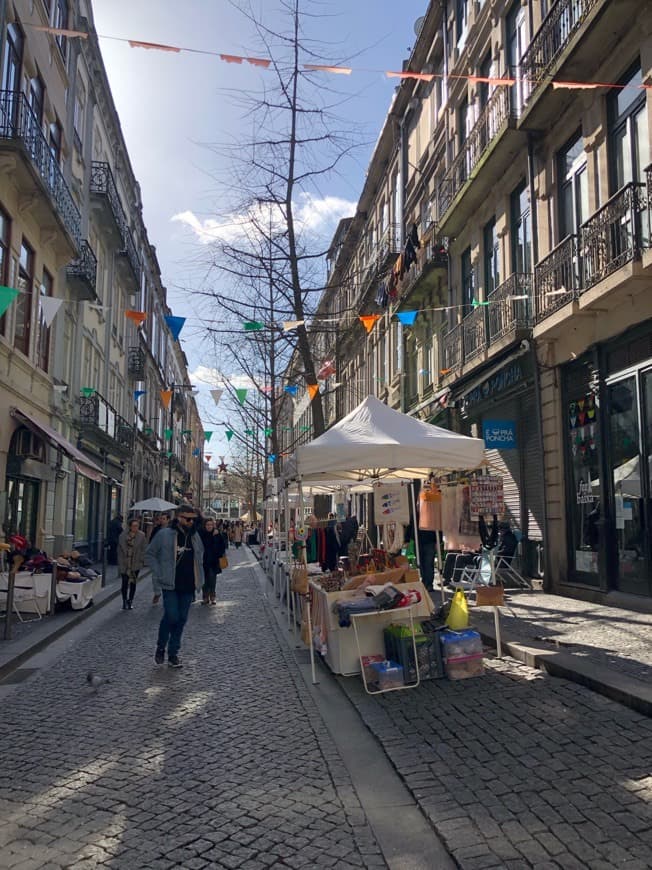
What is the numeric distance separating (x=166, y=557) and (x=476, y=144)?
1301cm

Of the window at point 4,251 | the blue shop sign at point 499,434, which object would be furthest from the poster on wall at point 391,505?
the window at point 4,251

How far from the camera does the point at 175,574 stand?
816 cm

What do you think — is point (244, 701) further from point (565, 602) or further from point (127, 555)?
point (127, 555)

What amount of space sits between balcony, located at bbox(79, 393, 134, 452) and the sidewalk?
637 inches

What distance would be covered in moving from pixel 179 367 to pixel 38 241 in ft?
189

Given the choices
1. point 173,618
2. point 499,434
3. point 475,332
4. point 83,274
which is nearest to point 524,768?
point 173,618

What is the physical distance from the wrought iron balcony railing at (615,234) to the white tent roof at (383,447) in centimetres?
381

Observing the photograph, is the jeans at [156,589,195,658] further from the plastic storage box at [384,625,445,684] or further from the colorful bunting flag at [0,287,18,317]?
the colorful bunting flag at [0,287,18,317]

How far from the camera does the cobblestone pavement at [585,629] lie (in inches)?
278

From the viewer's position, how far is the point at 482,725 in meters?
5.40

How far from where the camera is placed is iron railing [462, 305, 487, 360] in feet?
52.7

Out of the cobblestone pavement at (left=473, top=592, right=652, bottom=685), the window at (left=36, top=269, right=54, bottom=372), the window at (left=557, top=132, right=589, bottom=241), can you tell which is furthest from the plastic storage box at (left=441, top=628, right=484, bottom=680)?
the window at (left=36, top=269, right=54, bottom=372)

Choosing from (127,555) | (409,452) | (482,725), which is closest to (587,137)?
(409,452)

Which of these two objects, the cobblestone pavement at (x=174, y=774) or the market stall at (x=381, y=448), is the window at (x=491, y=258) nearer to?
the market stall at (x=381, y=448)
